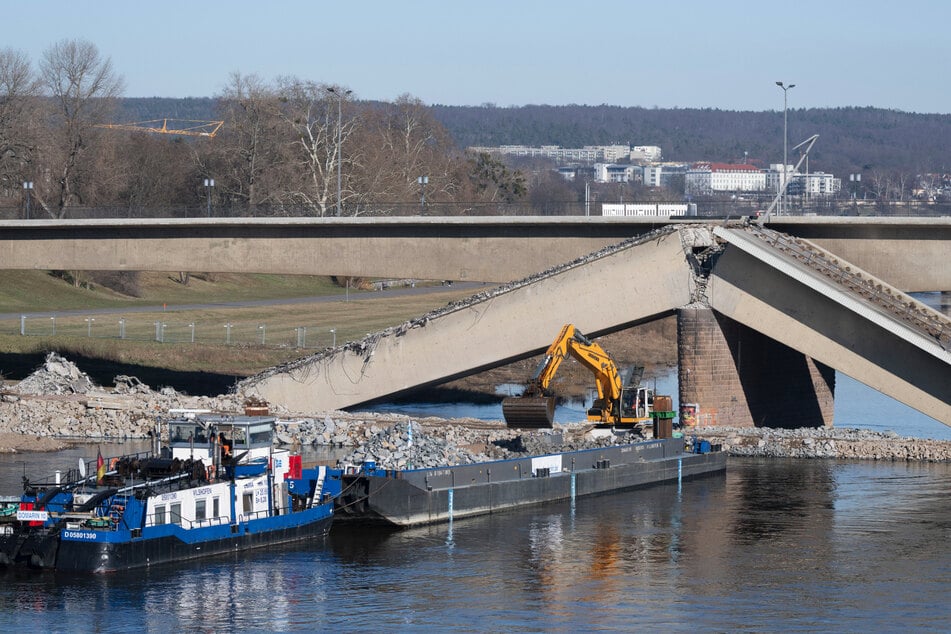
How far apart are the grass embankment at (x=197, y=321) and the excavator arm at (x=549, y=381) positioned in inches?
1076

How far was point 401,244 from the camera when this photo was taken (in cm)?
6569

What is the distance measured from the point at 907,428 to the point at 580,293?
671 inches

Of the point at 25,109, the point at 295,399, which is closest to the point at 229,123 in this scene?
the point at 25,109

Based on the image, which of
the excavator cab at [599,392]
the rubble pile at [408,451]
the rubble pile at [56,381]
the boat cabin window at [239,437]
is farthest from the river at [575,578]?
the rubble pile at [56,381]

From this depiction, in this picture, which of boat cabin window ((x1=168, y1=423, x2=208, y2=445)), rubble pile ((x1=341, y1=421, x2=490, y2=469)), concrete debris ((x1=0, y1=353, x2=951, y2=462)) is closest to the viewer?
boat cabin window ((x1=168, y1=423, x2=208, y2=445))

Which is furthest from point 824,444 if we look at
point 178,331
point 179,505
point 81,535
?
point 178,331

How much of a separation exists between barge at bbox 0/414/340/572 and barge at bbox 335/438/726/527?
1207 mm

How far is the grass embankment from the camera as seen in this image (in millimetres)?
79750

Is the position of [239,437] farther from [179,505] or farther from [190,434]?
[179,505]

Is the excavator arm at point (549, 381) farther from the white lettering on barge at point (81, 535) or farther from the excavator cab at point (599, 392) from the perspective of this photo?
the white lettering on barge at point (81, 535)

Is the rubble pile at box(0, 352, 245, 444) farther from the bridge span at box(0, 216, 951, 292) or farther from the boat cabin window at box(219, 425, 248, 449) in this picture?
the boat cabin window at box(219, 425, 248, 449)

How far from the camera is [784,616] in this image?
113ft

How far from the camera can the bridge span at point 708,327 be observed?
55781mm

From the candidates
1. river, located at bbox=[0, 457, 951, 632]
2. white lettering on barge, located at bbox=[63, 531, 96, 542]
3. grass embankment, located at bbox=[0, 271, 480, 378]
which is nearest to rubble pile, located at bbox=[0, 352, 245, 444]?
grass embankment, located at bbox=[0, 271, 480, 378]
